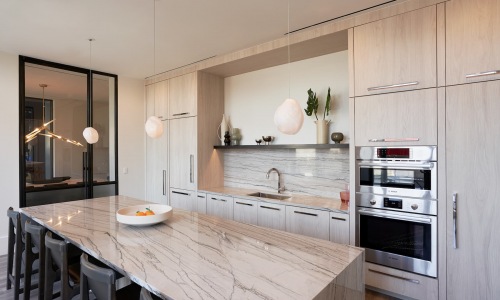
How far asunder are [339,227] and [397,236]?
516 millimetres

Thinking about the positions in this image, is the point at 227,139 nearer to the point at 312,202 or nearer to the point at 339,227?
the point at 312,202

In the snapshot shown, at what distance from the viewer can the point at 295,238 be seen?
190cm

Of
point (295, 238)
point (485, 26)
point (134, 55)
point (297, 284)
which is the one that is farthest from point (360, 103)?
point (134, 55)

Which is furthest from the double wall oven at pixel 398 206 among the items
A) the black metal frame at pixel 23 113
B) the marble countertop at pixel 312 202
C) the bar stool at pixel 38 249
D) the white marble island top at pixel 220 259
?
the black metal frame at pixel 23 113

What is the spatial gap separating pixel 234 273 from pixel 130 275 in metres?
0.51

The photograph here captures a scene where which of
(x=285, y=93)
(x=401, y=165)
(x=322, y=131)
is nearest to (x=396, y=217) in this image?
(x=401, y=165)

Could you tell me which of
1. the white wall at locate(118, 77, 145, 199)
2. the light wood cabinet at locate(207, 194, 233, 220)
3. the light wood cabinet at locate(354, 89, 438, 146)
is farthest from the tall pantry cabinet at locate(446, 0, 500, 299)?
the white wall at locate(118, 77, 145, 199)

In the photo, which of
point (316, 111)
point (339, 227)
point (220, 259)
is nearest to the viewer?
point (220, 259)

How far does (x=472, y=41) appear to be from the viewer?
2182mm

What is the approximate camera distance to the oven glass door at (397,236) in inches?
95.4

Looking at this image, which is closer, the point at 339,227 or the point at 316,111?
the point at 339,227

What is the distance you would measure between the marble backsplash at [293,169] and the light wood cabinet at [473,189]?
1.19m

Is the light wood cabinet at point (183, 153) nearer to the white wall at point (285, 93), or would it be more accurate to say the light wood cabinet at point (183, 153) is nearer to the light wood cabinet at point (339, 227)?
the white wall at point (285, 93)

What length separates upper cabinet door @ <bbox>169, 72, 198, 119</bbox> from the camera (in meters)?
4.26
